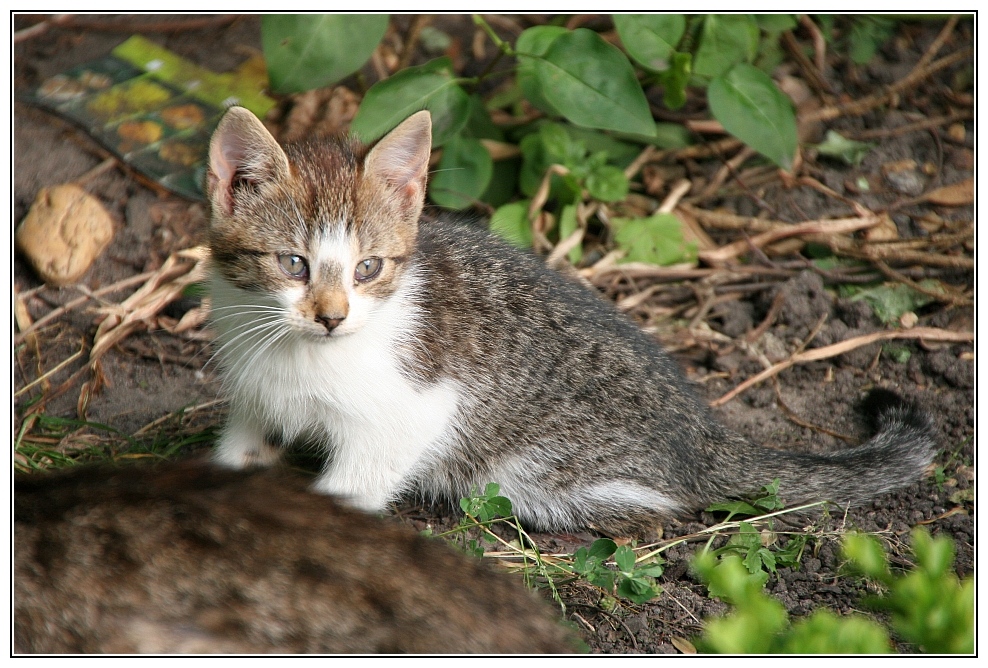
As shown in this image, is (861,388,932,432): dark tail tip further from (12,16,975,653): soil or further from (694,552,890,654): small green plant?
(694,552,890,654): small green plant

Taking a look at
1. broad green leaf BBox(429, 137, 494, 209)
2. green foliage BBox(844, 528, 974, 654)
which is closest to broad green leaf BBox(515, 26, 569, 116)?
broad green leaf BBox(429, 137, 494, 209)

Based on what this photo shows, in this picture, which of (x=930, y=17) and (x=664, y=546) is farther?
(x=930, y=17)

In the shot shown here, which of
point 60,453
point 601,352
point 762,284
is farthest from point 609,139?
point 60,453

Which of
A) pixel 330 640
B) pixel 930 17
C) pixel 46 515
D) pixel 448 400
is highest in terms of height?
pixel 930 17

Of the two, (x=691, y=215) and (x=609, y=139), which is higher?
(x=609, y=139)

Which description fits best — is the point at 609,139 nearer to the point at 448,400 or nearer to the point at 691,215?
the point at 691,215

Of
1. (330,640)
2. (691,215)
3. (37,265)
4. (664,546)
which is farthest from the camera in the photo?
(691,215)

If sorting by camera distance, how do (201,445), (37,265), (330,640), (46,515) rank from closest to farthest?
1. (330,640)
2. (46,515)
3. (201,445)
4. (37,265)

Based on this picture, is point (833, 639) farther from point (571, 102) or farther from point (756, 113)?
point (756, 113)
